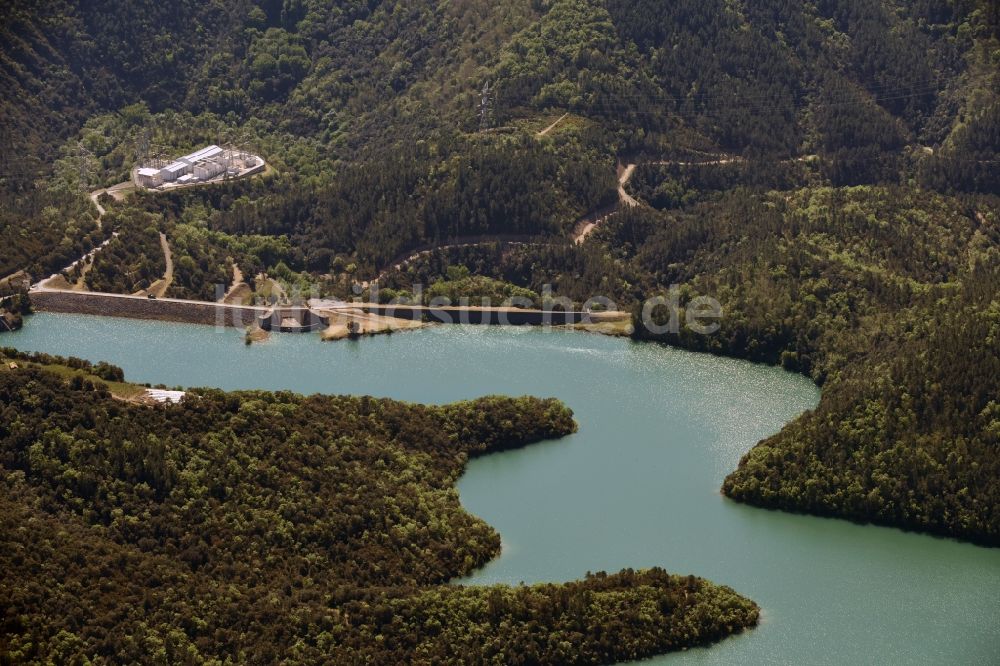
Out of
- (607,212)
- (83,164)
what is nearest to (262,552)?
(607,212)

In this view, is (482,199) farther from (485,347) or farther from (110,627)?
(110,627)

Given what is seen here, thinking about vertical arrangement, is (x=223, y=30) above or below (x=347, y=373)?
above

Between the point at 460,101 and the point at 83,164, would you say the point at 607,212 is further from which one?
the point at 83,164

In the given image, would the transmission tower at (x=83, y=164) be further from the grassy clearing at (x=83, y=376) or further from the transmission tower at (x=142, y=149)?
the grassy clearing at (x=83, y=376)

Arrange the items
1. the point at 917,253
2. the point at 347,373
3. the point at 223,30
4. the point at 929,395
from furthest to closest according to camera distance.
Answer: the point at 223,30 → the point at 917,253 → the point at 347,373 → the point at 929,395

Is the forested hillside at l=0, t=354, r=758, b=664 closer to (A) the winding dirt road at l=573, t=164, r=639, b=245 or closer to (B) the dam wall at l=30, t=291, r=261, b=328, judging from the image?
(B) the dam wall at l=30, t=291, r=261, b=328

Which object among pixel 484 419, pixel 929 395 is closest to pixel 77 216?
pixel 484 419

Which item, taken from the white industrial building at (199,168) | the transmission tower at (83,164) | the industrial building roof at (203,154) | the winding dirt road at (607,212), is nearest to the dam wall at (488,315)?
the winding dirt road at (607,212)
